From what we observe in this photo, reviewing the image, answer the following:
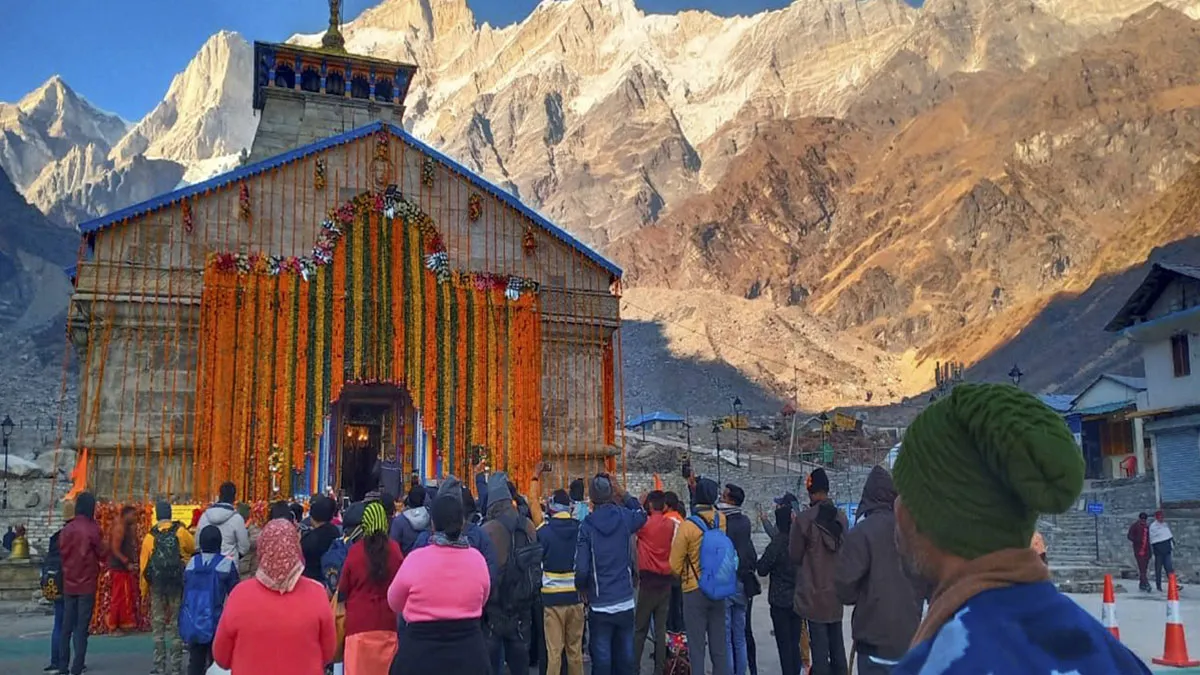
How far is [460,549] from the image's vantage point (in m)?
5.39

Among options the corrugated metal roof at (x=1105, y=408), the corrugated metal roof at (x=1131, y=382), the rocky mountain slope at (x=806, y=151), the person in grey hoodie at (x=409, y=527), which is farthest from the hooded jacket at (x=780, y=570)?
the rocky mountain slope at (x=806, y=151)

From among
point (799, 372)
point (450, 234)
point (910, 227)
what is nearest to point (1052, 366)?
point (799, 372)

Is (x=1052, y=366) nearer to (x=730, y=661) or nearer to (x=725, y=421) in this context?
(x=725, y=421)

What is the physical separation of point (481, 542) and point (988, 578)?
5377mm

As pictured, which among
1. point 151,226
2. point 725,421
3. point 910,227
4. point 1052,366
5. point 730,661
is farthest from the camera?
point 910,227

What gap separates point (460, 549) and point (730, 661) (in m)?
4.09

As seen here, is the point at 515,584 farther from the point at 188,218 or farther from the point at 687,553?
the point at 188,218

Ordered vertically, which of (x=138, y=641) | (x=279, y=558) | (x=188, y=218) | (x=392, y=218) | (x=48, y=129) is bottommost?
(x=138, y=641)

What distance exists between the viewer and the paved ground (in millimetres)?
10570

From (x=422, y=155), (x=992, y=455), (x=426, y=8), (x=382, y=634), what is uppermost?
(x=426, y=8)

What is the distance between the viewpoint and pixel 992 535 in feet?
6.75

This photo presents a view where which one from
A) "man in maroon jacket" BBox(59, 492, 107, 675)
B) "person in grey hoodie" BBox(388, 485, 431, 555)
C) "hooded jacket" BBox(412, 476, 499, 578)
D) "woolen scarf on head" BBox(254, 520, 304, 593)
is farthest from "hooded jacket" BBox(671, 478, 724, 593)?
"man in maroon jacket" BBox(59, 492, 107, 675)

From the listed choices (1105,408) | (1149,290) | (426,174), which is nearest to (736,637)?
(426,174)

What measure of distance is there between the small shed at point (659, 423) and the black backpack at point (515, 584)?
1638 inches
